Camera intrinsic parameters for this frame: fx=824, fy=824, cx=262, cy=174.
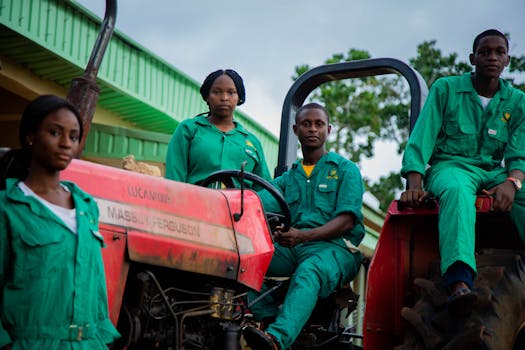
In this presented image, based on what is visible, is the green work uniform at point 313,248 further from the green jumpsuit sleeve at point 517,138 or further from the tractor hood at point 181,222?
the green jumpsuit sleeve at point 517,138

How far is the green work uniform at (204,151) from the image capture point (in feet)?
13.7

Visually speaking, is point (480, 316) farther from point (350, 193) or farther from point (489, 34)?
point (489, 34)

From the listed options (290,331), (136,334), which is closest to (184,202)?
(136,334)

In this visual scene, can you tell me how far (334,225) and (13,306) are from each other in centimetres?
204

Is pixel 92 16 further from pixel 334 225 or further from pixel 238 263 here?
pixel 238 263

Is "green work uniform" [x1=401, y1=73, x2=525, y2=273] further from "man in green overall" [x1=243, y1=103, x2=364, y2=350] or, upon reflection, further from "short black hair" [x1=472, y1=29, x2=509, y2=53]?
"man in green overall" [x1=243, y1=103, x2=364, y2=350]

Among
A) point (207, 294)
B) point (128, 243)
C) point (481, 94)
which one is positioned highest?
point (481, 94)

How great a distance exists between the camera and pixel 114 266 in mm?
2857

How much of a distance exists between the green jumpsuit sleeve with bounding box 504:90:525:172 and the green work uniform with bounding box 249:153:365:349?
834mm

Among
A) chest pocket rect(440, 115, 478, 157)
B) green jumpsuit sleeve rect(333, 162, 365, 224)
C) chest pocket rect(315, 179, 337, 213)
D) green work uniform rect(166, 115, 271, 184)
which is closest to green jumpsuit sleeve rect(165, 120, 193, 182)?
green work uniform rect(166, 115, 271, 184)

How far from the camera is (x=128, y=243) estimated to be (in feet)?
9.53

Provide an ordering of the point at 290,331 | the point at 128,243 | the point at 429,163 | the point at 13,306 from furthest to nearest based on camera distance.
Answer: the point at 429,163, the point at 290,331, the point at 128,243, the point at 13,306

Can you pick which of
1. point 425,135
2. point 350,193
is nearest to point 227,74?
point 350,193

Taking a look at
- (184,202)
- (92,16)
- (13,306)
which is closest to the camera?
(13,306)
